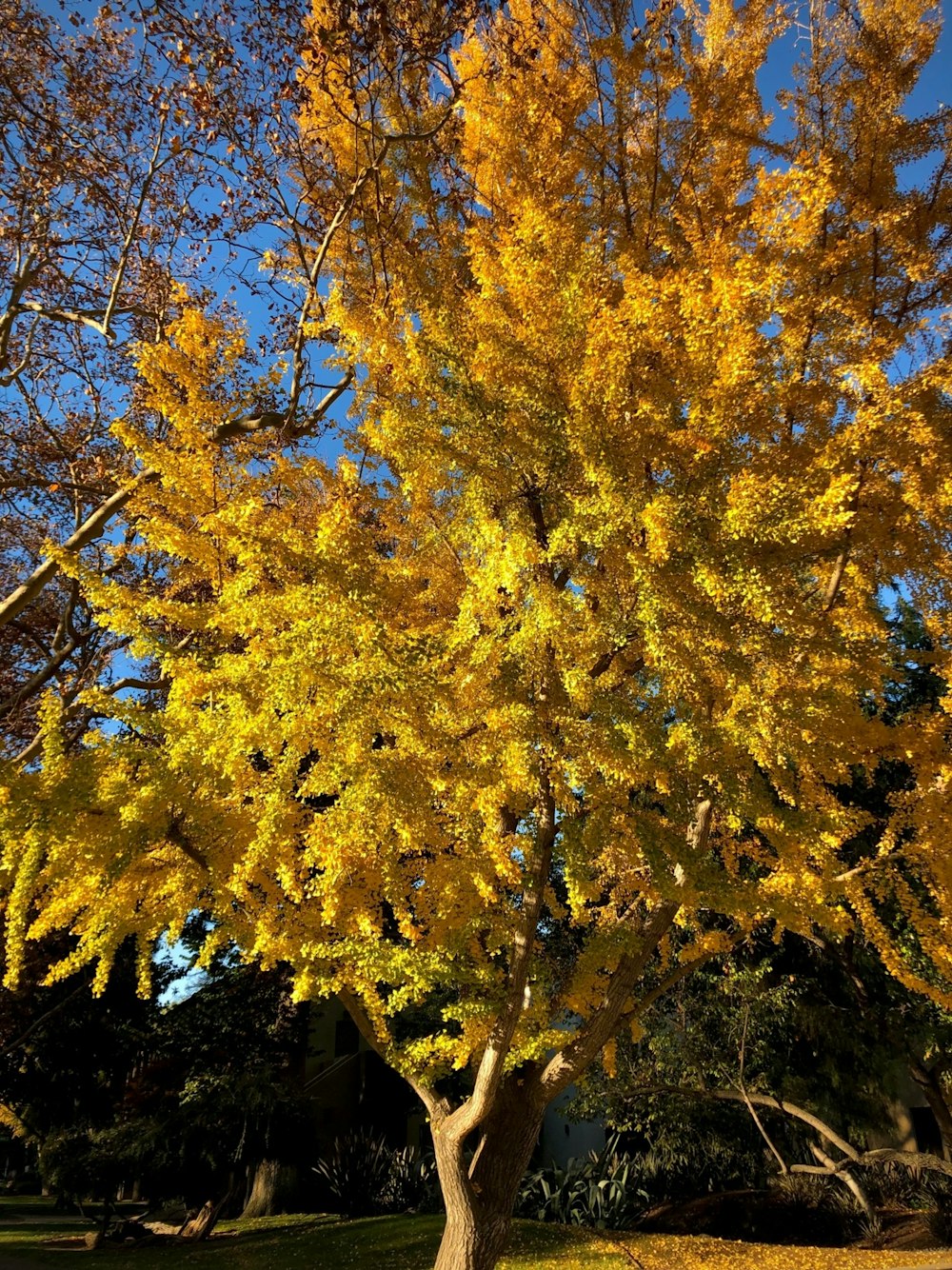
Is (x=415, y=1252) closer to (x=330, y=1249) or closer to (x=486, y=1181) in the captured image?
(x=330, y=1249)

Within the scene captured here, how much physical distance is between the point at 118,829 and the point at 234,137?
508 cm

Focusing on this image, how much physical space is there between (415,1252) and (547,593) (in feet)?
25.1

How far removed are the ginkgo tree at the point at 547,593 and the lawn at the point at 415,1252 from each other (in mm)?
2805

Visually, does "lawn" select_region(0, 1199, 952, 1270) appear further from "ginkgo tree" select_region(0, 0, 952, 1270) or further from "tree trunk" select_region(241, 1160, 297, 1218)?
"ginkgo tree" select_region(0, 0, 952, 1270)

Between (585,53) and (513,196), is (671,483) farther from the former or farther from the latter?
(585,53)

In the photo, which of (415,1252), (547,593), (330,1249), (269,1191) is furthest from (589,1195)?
(547,593)

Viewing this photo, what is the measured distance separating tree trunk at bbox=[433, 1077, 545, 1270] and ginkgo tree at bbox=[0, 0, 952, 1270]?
3cm

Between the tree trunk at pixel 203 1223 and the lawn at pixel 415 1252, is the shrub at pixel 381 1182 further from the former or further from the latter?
the tree trunk at pixel 203 1223

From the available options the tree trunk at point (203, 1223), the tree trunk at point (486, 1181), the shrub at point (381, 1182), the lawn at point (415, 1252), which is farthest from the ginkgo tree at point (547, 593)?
the tree trunk at point (203, 1223)

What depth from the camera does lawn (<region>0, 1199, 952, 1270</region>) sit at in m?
7.27

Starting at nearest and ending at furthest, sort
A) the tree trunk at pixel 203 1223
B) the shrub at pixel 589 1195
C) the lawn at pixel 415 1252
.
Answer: the lawn at pixel 415 1252 → the shrub at pixel 589 1195 → the tree trunk at pixel 203 1223

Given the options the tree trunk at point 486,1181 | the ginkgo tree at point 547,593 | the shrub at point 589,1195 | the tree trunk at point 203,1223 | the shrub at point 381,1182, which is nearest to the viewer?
the ginkgo tree at point 547,593

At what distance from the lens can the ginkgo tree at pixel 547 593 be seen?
13.7 ft

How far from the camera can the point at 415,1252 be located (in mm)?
8125
